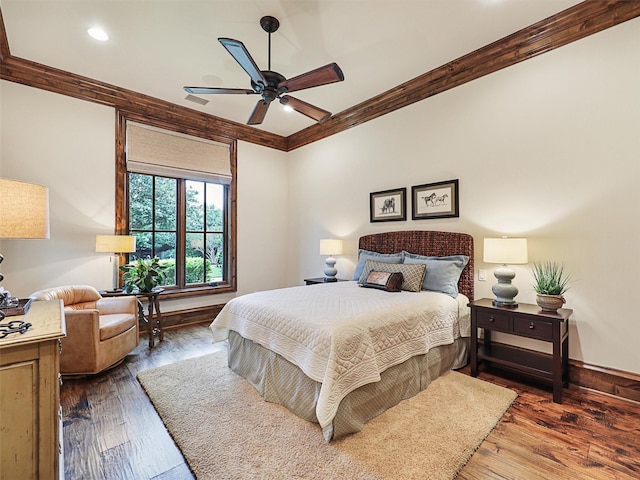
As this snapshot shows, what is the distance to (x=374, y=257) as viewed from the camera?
3838mm

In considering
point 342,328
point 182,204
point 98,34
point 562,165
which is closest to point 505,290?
point 562,165

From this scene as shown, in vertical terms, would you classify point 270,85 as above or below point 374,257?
above

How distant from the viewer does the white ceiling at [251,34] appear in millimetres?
2488

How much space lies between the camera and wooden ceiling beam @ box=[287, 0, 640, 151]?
2.42 metres

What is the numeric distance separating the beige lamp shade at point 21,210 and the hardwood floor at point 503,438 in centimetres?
130

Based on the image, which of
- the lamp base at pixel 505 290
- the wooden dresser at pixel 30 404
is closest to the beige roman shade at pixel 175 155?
the wooden dresser at pixel 30 404

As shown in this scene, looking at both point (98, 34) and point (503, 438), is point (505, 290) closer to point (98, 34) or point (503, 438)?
point (503, 438)

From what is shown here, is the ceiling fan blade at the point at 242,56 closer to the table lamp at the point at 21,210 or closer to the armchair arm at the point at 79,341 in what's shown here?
the table lamp at the point at 21,210

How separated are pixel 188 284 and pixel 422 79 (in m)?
4.28

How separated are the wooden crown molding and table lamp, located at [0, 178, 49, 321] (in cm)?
247

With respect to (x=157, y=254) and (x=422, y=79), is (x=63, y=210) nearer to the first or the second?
(x=157, y=254)

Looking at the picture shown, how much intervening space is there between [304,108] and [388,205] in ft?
5.59

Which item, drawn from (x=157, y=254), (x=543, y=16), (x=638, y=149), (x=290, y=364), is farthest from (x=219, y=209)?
(x=638, y=149)

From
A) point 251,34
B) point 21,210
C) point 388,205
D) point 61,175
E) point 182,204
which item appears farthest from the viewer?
point 182,204
